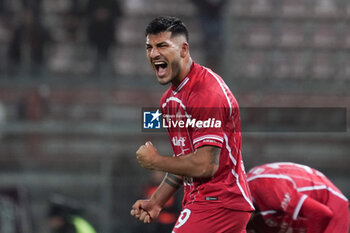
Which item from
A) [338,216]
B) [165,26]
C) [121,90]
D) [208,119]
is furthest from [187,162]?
[121,90]

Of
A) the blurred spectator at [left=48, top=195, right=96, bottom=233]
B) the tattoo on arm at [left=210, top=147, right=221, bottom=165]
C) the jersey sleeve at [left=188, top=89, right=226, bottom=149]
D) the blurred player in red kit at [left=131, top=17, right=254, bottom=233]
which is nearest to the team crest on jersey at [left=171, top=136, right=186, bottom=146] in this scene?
the blurred player in red kit at [left=131, top=17, right=254, bottom=233]

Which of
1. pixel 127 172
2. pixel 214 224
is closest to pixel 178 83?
pixel 214 224

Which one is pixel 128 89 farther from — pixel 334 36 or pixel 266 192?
pixel 266 192

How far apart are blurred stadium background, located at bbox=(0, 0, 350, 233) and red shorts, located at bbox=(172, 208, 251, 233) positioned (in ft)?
12.4

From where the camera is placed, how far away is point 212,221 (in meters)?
3.53

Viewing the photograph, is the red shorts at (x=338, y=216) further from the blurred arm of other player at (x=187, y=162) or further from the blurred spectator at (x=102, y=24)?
the blurred spectator at (x=102, y=24)

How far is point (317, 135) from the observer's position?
795cm

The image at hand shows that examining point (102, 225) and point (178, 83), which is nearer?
point (178, 83)

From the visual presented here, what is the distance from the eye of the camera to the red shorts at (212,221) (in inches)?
139

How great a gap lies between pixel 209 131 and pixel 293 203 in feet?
4.06

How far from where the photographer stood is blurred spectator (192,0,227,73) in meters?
8.01

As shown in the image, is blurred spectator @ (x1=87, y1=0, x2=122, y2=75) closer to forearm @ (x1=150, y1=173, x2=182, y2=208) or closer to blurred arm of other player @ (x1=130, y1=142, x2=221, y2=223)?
forearm @ (x1=150, y1=173, x2=182, y2=208)

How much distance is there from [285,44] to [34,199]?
3907 millimetres

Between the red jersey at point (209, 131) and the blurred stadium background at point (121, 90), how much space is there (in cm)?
381
